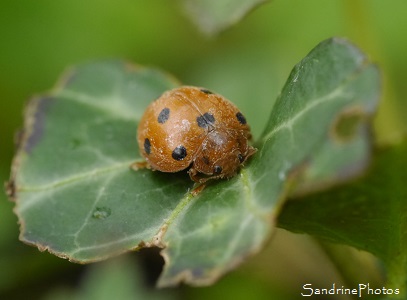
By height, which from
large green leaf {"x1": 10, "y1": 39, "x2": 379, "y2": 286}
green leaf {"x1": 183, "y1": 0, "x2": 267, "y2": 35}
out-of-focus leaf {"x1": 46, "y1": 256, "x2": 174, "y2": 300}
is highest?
green leaf {"x1": 183, "y1": 0, "x2": 267, "y2": 35}

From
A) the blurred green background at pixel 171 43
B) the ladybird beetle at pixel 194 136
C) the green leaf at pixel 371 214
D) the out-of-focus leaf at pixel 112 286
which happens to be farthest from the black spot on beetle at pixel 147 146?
the blurred green background at pixel 171 43

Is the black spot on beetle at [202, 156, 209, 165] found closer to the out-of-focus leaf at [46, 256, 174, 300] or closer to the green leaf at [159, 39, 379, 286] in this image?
the green leaf at [159, 39, 379, 286]

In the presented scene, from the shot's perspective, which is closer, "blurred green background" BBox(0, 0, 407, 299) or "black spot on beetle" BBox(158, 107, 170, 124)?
"black spot on beetle" BBox(158, 107, 170, 124)

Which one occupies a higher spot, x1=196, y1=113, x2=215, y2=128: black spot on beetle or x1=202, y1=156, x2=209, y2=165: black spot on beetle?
x1=196, y1=113, x2=215, y2=128: black spot on beetle

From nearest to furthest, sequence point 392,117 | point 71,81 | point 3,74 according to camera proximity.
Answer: point 71,81 → point 392,117 → point 3,74

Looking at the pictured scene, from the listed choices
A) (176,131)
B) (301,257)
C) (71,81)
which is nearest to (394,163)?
(176,131)

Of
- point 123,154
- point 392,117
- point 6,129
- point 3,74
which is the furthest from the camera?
point 3,74

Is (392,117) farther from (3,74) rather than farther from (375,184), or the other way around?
(3,74)

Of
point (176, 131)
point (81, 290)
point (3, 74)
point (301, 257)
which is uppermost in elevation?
point (176, 131)

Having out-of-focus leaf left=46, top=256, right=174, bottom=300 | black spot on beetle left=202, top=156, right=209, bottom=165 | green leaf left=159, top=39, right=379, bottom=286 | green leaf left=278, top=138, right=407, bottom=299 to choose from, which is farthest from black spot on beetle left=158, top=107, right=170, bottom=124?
out-of-focus leaf left=46, top=256, right=174, bottom=300
